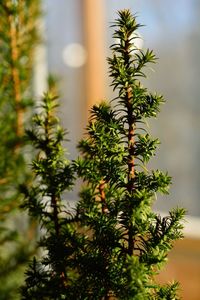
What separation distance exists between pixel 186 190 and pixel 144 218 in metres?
0.80

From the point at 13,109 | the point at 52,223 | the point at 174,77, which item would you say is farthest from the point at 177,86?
the point at 52,223

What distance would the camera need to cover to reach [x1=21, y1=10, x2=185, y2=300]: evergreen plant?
0.35m

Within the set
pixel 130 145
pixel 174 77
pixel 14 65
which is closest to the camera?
pixel 130 145

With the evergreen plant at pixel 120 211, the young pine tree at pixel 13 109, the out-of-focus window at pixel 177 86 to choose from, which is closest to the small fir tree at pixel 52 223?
the evergreen plant at pixel 120 211

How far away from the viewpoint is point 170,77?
1.12m

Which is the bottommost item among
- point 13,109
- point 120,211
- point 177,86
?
point 120,211

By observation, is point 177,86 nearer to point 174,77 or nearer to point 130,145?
point 174,77

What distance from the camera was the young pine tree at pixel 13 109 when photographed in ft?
1.94

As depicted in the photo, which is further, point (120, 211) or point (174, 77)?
point (174, 77)

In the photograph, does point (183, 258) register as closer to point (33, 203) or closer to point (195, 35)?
point (195, 35)

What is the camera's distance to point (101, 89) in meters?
1.24

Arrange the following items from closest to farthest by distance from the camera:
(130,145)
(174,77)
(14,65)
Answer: (130,145), (14,65), (174,77)

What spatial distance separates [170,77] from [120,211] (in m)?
0.80

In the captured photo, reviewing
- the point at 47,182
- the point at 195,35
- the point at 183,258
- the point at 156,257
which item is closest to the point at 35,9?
the point at 47,182
